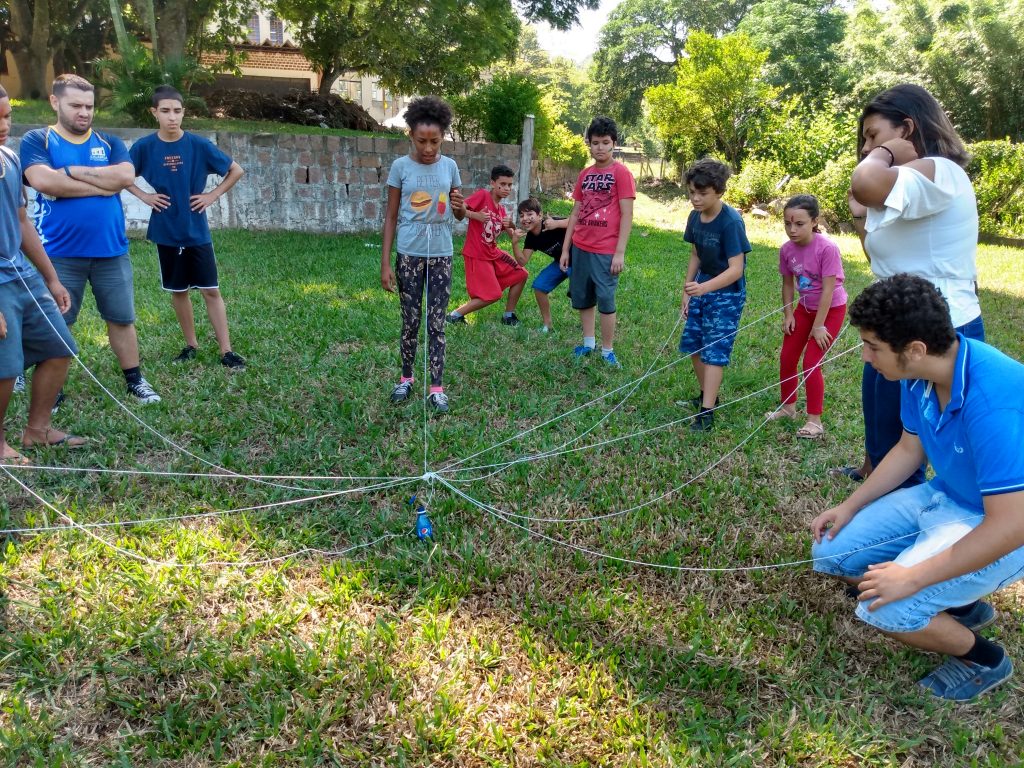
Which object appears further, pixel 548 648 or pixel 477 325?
pixel 477 325

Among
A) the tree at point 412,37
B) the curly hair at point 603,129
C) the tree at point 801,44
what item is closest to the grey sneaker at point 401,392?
the curly hair at point 603,129

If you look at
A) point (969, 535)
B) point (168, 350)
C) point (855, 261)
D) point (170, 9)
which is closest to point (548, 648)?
point (969, 535)

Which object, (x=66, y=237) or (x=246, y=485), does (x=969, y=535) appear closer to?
(x=246, y=485)

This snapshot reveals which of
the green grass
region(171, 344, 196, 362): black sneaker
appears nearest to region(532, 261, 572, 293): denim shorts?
region(171, 344, 196, 362): black sneaker

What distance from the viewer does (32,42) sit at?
15602mm

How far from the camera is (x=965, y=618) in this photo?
2395 mm

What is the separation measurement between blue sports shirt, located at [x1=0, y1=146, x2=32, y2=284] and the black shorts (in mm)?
1303

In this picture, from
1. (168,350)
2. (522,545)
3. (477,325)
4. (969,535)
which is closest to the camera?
(969,535)

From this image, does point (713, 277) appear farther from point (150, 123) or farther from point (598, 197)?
point (150, 123)

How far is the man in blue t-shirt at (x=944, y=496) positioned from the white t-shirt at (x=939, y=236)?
37 cm

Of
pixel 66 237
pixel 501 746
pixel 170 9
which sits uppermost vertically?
pixel 170 9

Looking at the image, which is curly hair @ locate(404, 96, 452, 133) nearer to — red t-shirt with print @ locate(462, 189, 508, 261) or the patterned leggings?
the patterned leggings

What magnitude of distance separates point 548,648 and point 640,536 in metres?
0.80

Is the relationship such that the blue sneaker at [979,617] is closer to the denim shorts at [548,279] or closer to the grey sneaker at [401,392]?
the grey sneaker at [401,392]
